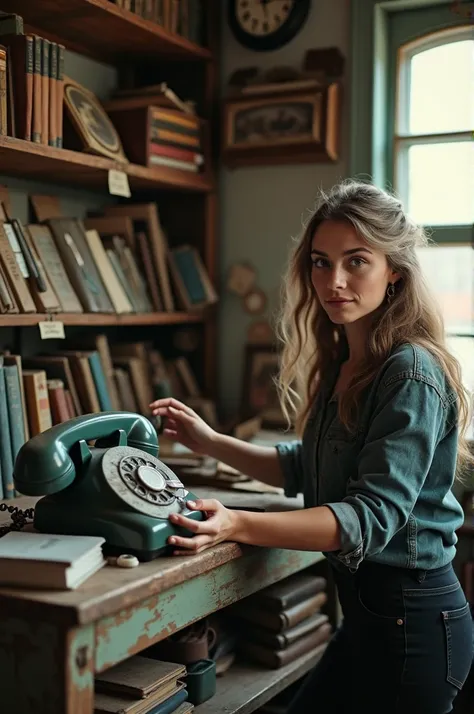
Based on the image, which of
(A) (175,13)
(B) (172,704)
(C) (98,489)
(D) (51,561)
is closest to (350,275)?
(C) (98,489)

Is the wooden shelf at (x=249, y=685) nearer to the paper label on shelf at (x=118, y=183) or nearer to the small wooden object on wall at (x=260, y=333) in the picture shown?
the small wooden object on wall at (x=260, y=333)

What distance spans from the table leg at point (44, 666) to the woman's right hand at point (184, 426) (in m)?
0.77

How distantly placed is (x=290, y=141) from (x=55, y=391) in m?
1.19

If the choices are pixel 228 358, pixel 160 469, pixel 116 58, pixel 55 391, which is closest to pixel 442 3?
pixel 116 58

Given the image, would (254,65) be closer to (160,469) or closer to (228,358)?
(228,358)

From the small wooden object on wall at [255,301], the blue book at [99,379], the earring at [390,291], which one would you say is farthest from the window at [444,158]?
the blue book at [99,379]

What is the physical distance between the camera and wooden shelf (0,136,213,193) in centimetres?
227

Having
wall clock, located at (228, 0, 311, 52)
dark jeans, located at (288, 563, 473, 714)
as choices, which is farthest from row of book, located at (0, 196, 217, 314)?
dark jeans, located at (288, 563, 473, 714)

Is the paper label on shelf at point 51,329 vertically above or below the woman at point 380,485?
above

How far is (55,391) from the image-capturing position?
2432mm

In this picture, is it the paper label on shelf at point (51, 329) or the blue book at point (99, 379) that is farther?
the blue book at point (99, 379)

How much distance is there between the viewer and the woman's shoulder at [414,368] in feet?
5.74

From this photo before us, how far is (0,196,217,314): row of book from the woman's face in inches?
33.9

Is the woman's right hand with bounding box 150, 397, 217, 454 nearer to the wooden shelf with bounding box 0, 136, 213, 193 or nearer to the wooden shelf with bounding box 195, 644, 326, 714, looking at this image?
the wooden shelf with bounding box 195, 644, 326, 714
